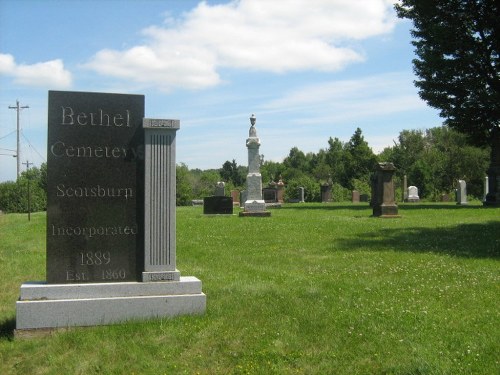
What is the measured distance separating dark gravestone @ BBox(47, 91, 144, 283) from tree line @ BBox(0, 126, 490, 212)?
37.9m

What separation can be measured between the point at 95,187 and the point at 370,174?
41.6 metres

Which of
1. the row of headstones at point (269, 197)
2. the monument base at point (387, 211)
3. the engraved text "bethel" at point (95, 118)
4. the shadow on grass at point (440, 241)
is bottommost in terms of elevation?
the shadow on grass at point (440, 241)

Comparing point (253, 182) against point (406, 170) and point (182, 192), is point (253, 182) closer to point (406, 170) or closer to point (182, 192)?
point (182, 192)

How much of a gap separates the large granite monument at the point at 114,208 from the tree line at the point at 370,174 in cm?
3789

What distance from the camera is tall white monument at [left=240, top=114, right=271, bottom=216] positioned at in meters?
24.7

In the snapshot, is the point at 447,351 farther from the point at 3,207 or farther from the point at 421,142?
the point at 421,142

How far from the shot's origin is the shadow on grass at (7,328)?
242 inches

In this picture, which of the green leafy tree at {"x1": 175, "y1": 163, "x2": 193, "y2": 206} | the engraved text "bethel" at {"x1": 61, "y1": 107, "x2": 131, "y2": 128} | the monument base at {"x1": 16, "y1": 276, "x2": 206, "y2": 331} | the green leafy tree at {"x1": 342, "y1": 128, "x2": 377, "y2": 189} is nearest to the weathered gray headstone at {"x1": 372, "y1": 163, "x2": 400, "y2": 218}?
the monument base at {"x1": 16, "y1": 276, "x2": 206, "y2": 331}

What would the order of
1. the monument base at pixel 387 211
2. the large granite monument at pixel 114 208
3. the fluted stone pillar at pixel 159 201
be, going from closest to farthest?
1. the large granite monument at pixel 114 208
2. the fluted stone pillar at pixel 159 201
3. the monument base at pixel 387 211

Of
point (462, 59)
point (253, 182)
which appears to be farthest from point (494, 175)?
point (253, 182)

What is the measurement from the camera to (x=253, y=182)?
2588 cm

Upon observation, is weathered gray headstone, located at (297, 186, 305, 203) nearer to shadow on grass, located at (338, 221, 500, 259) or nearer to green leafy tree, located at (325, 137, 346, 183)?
green leafy tree, located at (325, 137, 346, 183)

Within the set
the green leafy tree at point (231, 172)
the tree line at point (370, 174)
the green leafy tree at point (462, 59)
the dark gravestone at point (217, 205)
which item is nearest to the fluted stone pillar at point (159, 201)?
the dark gravestone at point (217, 205)

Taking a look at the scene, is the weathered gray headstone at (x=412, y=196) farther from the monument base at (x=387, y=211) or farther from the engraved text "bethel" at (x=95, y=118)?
the engraved text "bethel" at (x=95, y=118)
